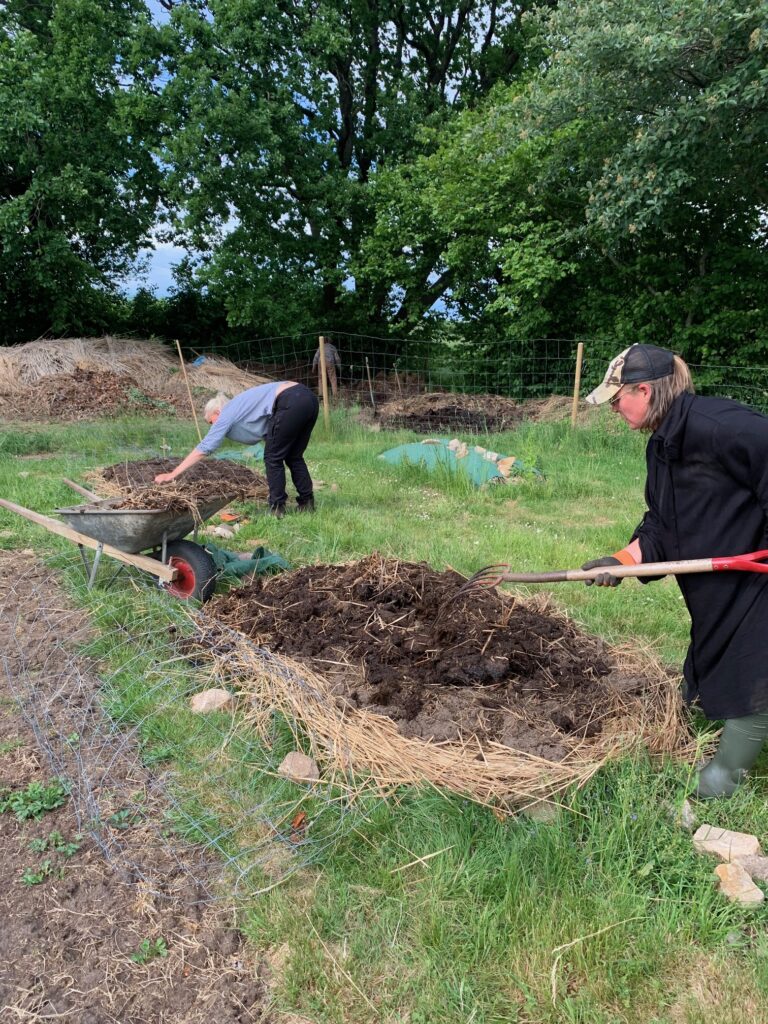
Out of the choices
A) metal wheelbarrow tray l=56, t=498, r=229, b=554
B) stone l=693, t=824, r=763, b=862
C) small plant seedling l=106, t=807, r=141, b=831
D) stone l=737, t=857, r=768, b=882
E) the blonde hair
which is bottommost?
stone l=737, t=857, r=768, b=882

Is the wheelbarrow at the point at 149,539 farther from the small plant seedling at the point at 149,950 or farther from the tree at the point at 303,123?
the tree at the point at 303,123

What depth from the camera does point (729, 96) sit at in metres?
8.72

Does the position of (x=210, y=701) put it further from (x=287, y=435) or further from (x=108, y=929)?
(x=287, y=435)

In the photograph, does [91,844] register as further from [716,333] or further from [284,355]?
[284,355]

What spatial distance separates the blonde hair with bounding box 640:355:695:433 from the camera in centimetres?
233

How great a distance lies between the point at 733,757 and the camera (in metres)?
2.41

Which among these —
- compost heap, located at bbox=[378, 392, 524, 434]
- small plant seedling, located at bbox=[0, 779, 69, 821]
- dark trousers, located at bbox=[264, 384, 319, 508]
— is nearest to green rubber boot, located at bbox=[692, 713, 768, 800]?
small plant seedling, located at bbox=[0, 779, 69, 821]

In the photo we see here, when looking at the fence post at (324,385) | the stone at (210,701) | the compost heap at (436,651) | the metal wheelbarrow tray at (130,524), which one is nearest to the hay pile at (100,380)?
the fence post at (324,385)

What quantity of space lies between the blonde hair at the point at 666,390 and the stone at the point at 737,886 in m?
1.49

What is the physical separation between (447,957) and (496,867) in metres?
0.33

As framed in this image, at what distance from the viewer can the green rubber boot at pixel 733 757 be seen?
2.35m

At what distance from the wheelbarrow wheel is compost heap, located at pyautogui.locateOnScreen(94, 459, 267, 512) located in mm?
320

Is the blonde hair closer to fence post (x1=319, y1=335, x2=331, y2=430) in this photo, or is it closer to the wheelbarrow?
the wheelbarrow

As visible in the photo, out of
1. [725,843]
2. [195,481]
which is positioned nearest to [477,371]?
[195,481]
